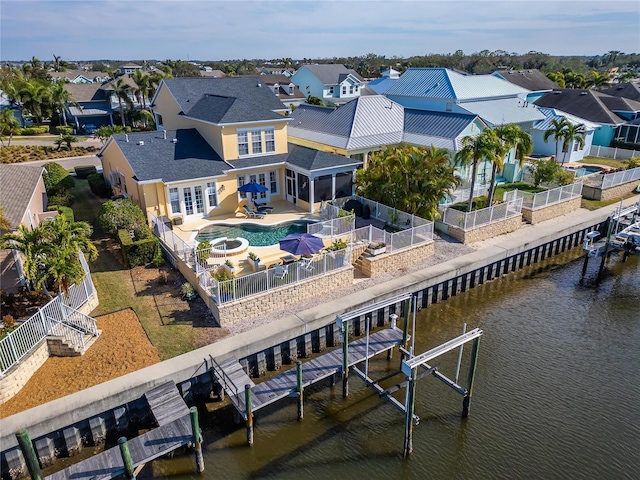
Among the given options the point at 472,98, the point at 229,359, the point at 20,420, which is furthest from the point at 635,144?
the point at 20,420

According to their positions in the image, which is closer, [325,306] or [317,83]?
[325,306]

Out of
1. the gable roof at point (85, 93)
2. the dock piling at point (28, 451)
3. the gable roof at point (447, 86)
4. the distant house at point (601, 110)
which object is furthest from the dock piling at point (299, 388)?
the gable roof at point (85, 93)

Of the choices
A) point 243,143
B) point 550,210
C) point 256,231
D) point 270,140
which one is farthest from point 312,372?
point 550,210

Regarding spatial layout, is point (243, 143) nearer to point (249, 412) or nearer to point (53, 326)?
point (53, 326)

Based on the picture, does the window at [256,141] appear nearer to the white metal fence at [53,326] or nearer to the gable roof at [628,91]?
the white metal fence at [53,326]

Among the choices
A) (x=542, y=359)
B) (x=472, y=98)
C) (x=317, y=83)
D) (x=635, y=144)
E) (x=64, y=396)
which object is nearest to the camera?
(x=64, y=396)

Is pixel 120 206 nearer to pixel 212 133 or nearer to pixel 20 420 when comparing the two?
pixel 212 133
